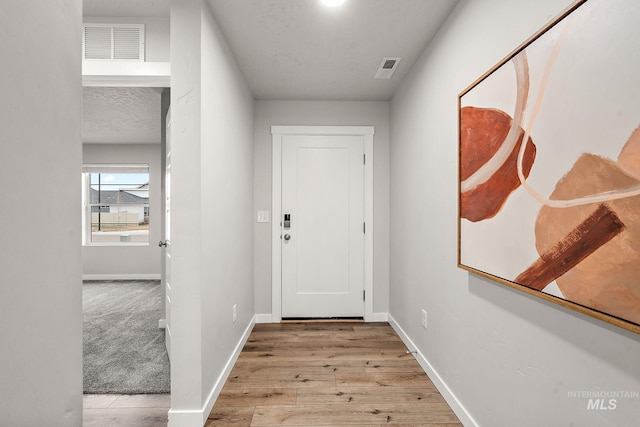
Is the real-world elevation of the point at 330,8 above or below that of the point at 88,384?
above

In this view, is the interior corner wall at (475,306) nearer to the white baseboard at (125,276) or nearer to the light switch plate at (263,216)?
the light switch plate at (263,216)

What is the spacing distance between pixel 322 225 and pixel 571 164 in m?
2.46

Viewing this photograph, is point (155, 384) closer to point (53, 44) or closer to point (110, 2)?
point (53, 44)

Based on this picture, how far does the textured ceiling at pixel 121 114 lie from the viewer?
3.33 meters

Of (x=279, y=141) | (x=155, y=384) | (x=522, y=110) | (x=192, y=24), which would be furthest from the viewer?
(x=279, y=141)

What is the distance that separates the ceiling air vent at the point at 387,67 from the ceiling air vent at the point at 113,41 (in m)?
1.73

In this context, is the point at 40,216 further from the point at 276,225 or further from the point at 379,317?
the point at 379,317

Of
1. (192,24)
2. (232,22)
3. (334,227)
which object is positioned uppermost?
(232,22)

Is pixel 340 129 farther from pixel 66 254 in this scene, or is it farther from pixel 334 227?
pixel 66 254

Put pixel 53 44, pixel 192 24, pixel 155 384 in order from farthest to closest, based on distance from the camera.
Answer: pixel 155 384, pixel 192 24, pixel 53 44

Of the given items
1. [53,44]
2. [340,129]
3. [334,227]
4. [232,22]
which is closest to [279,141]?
[340,129]

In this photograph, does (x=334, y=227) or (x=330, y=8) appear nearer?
(x=330, y=8)

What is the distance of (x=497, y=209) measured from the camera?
1312 millimetres

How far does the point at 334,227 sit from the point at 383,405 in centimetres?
176
